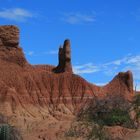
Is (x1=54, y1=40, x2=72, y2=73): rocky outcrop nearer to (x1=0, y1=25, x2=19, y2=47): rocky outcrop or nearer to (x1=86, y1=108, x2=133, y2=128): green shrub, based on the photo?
(x1=0, y1=25, x2=19, y2=47): rocky outcrop

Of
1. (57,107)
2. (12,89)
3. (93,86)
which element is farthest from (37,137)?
(93,86)

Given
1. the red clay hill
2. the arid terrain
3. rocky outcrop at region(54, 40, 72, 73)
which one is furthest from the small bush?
rocky outcrop at region(54, 40, 72, 73)

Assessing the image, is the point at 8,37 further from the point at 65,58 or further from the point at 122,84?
the point at 122,84

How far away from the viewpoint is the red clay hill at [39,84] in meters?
96.8

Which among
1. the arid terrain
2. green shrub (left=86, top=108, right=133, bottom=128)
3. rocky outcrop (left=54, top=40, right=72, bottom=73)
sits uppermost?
rocky outcrop (left=54, top=40, right=72, bottom=73)

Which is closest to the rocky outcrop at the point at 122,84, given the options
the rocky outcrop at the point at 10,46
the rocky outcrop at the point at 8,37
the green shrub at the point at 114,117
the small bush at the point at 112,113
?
the rocky outcrop at the point at 10,46

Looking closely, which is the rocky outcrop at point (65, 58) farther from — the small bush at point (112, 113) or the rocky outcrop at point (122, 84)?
the small bush at point (112, 113)

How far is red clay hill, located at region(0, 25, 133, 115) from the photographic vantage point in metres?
96.8

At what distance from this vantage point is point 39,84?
106m

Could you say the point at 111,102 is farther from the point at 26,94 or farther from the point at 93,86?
the point at 93,86

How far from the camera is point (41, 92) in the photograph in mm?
106062

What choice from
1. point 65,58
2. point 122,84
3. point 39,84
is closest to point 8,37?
point 39,84

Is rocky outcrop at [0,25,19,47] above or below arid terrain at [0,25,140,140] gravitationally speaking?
above

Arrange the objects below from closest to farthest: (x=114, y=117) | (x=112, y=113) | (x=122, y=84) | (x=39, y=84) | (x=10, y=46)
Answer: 1. (x=114, y=117)
2. (x=112, y=113)
3. (x=10, y=46)
4. (x=39, y=84)
5. (x=122, y=84)
